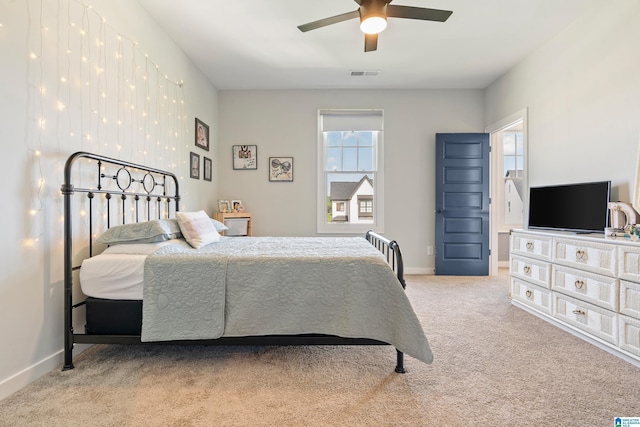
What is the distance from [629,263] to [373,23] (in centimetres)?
239

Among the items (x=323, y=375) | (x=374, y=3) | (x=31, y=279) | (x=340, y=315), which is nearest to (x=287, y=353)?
(x=323, y=375)

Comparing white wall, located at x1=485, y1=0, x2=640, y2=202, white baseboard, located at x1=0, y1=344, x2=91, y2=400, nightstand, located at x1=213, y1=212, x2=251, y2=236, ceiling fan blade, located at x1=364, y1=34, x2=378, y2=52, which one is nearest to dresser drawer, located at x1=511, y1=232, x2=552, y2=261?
white wall, located at x1=485, y1=0, x2=640, y2=202

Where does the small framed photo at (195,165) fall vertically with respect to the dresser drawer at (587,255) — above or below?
above

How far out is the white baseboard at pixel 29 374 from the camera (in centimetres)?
163

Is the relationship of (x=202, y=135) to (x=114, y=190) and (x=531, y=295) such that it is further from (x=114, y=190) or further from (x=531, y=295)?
(x=531, y=295)

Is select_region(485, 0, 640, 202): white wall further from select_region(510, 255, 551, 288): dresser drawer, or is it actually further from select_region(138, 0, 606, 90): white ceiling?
select_region(510, 255, 551, 288): dresser drawer

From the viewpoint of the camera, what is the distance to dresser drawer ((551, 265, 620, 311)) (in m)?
2.18

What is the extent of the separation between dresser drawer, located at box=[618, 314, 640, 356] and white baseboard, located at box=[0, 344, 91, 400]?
11.7ft

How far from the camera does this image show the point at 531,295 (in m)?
2.99

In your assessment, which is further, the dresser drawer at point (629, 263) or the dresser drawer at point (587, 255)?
the dresser drawer at point (587, 255)

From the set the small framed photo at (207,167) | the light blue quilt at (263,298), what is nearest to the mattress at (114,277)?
the light blue quilt at (263,298)

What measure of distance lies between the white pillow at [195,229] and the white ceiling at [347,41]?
6.04 ft

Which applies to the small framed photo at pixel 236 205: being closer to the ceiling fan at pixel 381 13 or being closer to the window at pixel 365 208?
the window at pixel 365 208

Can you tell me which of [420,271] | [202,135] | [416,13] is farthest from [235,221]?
[416,13]
